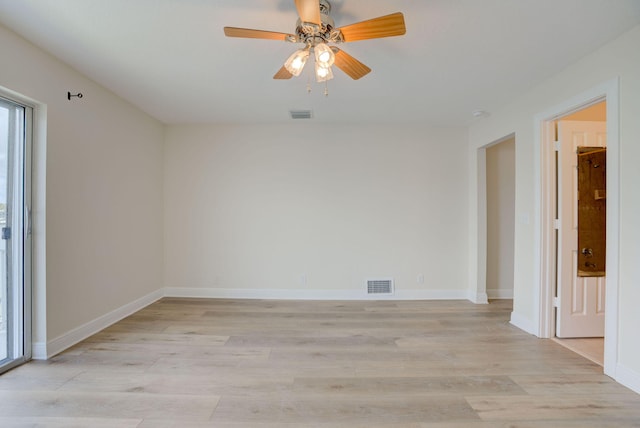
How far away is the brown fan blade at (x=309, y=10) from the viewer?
1514mm

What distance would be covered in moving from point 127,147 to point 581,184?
491cm

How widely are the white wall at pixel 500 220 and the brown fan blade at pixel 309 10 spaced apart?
3610 millimetres

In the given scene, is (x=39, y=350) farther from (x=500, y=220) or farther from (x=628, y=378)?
(x=500, y=220)

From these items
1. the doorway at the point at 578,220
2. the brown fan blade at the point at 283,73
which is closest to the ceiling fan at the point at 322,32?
the brown fan blade at the point at 283,73

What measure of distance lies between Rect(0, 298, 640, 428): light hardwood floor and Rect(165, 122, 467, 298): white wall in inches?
37.2

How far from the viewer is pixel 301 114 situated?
12.0 feet

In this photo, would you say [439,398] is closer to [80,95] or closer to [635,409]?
[635,409]

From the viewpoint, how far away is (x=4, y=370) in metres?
2.16

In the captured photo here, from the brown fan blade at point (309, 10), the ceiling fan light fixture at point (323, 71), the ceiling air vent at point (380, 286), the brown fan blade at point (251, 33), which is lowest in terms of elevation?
the ceiling air vent at point (380, 286)

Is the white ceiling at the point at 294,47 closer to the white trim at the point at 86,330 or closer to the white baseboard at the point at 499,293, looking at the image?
the white trim at the point at 86,330

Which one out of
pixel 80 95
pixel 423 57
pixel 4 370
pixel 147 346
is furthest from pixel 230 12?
pixel 4 370

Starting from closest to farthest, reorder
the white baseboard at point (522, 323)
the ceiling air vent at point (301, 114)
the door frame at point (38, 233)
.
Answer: the door frame at point (38, 233)
the white baseboard at point (522, 323)
the ceiling air vent at point (301, 114)

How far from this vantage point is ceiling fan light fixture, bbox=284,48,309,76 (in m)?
1.86

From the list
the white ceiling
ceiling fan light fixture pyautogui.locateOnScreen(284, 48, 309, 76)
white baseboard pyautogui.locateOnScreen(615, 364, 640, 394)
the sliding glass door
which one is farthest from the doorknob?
the sliding glass door
